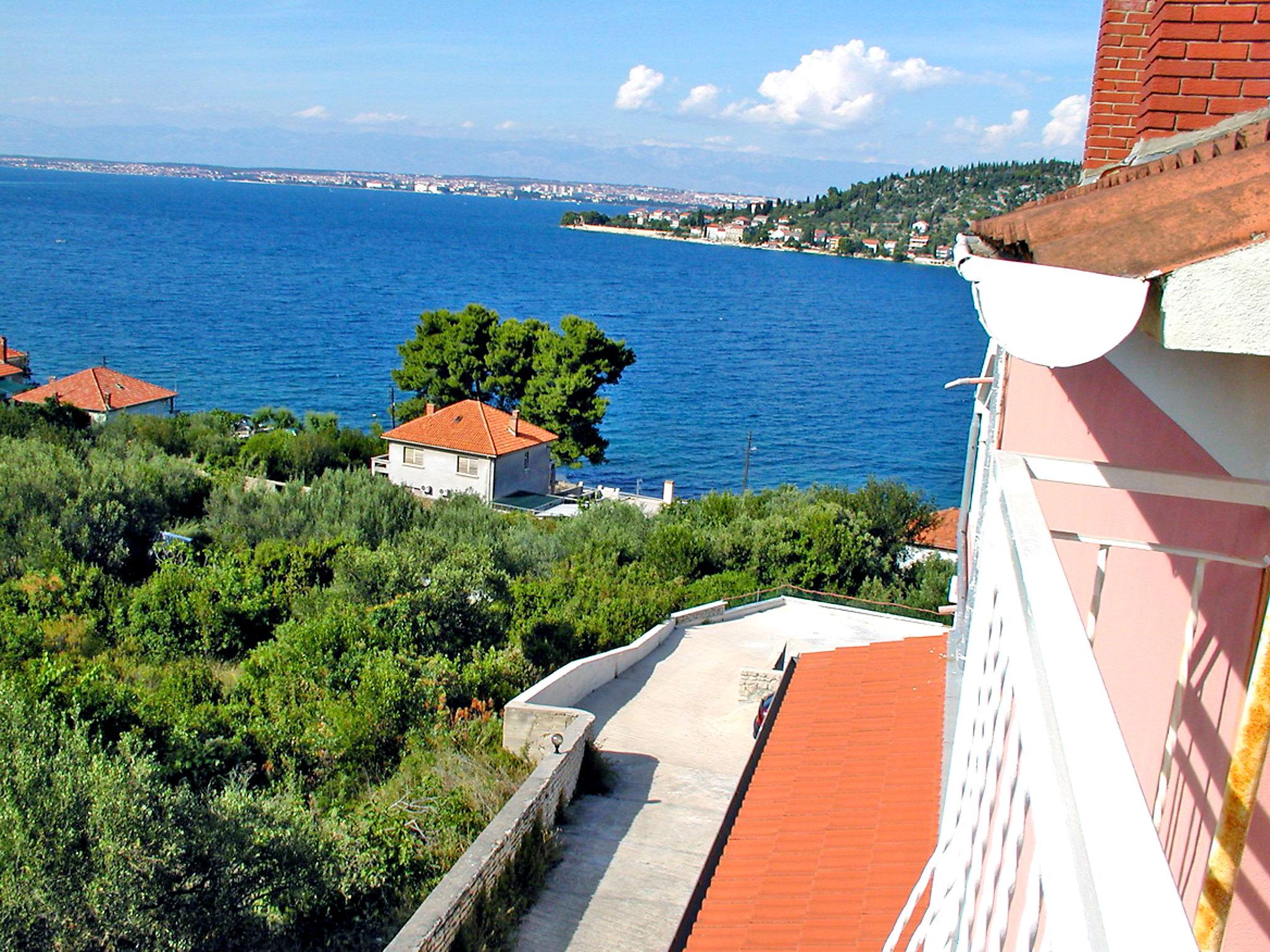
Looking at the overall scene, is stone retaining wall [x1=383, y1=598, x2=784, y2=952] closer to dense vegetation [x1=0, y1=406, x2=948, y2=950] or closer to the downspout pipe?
dense vegetation [x1=0, y1=406, x2=948, y2=950]

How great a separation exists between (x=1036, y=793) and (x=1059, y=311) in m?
0.62

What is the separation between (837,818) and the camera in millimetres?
5004

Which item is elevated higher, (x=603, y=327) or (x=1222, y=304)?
(x=1222, y=304)

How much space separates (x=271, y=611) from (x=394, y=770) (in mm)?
6631

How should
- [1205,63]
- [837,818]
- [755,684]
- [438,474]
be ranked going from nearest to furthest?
[1205,63] → [837,818] → [755,684] → [438,474]

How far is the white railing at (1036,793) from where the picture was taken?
0.83 metres

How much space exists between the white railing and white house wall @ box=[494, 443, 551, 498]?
37.1m

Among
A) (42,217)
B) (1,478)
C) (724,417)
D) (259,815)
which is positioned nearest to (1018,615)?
(259,815)

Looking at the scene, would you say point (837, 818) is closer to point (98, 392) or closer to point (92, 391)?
point (98, 392)

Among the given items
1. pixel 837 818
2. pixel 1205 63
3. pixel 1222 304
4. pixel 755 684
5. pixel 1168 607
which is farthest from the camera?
pixel 755 684

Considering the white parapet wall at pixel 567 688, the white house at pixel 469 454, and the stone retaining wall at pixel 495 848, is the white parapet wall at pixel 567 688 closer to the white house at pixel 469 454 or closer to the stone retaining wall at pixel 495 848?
the stone retaining wall at pixel 495 848

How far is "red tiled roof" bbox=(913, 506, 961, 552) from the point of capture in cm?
3058

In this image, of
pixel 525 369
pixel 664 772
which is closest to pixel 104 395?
pixel 525 369

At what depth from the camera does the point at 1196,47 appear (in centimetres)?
337
